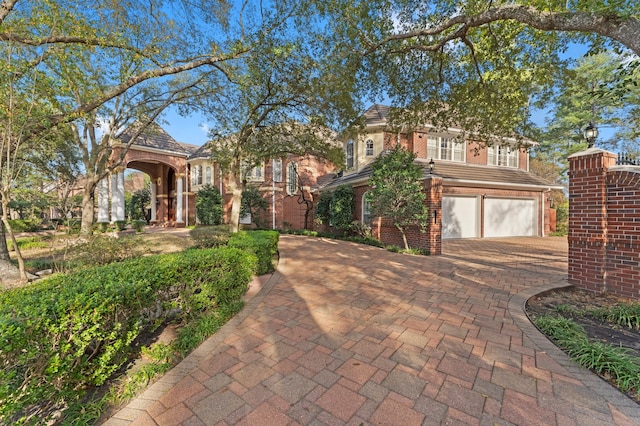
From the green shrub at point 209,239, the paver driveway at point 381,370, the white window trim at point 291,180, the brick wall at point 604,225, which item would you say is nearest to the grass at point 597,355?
the paver driveway at point 381,370

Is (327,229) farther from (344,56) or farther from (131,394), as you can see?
(131,394)

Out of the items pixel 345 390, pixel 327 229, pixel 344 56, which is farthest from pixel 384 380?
pixel 327 229

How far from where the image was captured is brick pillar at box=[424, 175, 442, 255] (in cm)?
833

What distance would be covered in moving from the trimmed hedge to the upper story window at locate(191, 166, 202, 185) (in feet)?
61.8

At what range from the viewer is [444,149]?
44.8 feet

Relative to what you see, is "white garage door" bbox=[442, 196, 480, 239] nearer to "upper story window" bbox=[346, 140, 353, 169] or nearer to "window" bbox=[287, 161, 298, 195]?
"upper story window" bbox=[346, 140, 353, 169]

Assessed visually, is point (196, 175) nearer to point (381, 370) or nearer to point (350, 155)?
point (350, 155)

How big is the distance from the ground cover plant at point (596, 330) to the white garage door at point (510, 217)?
31.7 feet

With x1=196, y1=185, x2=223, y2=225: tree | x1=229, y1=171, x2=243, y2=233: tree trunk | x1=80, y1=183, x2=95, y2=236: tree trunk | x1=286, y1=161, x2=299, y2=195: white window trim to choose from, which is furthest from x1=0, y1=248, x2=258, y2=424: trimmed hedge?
x1=286, y1=161, x2=299, y2=195: white window trim

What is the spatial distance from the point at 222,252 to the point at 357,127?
6.21m

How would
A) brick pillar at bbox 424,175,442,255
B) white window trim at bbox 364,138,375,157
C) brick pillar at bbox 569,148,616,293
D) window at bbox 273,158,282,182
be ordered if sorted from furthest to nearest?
1. window at bbox 273,158,282,182
2. white window trim at bbox 364,138,375,157
3. brick pillar at bbox 424,175,442,255
4. brick pillar at bbox 569,148,616,293

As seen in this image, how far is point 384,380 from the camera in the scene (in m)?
2.25

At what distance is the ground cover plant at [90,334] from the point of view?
5.20 feet

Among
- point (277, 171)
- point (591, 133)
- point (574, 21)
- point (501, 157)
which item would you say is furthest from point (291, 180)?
point (574, 21)
